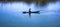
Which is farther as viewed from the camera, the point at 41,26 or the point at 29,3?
the point at 29,3

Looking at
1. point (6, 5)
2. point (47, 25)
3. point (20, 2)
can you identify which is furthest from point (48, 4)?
point (47, 25)

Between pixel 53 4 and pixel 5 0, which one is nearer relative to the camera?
pixel 5 0

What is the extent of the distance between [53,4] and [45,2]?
23cm

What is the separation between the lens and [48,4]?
327 centimetres

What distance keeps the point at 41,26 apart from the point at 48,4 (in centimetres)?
169

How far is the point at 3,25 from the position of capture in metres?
1.69

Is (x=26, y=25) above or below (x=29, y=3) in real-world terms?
below

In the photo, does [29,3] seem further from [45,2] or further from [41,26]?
[41,26]

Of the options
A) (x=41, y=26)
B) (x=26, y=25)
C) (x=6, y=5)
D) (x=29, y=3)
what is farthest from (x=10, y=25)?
(x=29, y=3)

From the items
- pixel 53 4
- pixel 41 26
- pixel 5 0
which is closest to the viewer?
pixel 41 26

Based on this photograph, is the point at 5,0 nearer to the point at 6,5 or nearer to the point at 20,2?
the point at 6,5

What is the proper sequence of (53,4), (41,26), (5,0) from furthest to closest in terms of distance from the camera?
(53,4)
(5,0)
(41,26)

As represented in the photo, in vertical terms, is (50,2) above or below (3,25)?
above

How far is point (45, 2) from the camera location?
10.7ft
